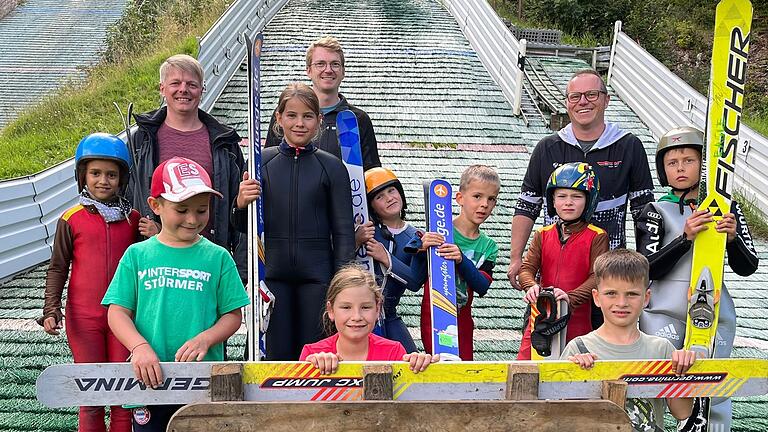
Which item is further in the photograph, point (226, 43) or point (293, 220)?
point (226, 43)

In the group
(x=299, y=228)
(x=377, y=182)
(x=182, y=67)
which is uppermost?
(x=182, y=67)

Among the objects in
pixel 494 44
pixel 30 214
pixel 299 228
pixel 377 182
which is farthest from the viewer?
pixel 494 44

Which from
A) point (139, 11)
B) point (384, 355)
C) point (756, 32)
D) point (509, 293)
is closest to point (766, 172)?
point (509, 293)

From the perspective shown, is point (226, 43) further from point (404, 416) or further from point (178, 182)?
point (404, 416)

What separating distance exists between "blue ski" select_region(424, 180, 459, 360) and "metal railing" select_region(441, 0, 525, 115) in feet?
22.4

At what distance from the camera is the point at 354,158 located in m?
3.78

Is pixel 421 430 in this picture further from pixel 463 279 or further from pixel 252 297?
pixel 463 279

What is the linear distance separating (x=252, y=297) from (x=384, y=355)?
2.02ft

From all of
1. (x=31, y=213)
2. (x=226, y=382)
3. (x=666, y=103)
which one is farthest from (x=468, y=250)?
(x=666, y=103)

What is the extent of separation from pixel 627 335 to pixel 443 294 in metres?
0.88

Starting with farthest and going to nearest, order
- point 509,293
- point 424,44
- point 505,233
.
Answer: point 424,44 → point 505,233 → point 509,293

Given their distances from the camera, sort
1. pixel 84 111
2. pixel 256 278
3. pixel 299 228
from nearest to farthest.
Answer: pixel 256 278
pixel 299 228
pixel 84 111

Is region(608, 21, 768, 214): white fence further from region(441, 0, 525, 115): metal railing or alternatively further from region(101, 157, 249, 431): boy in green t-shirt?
region(101, 157, 249, 431): boy in green t-shirt

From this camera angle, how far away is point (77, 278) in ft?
10.1
